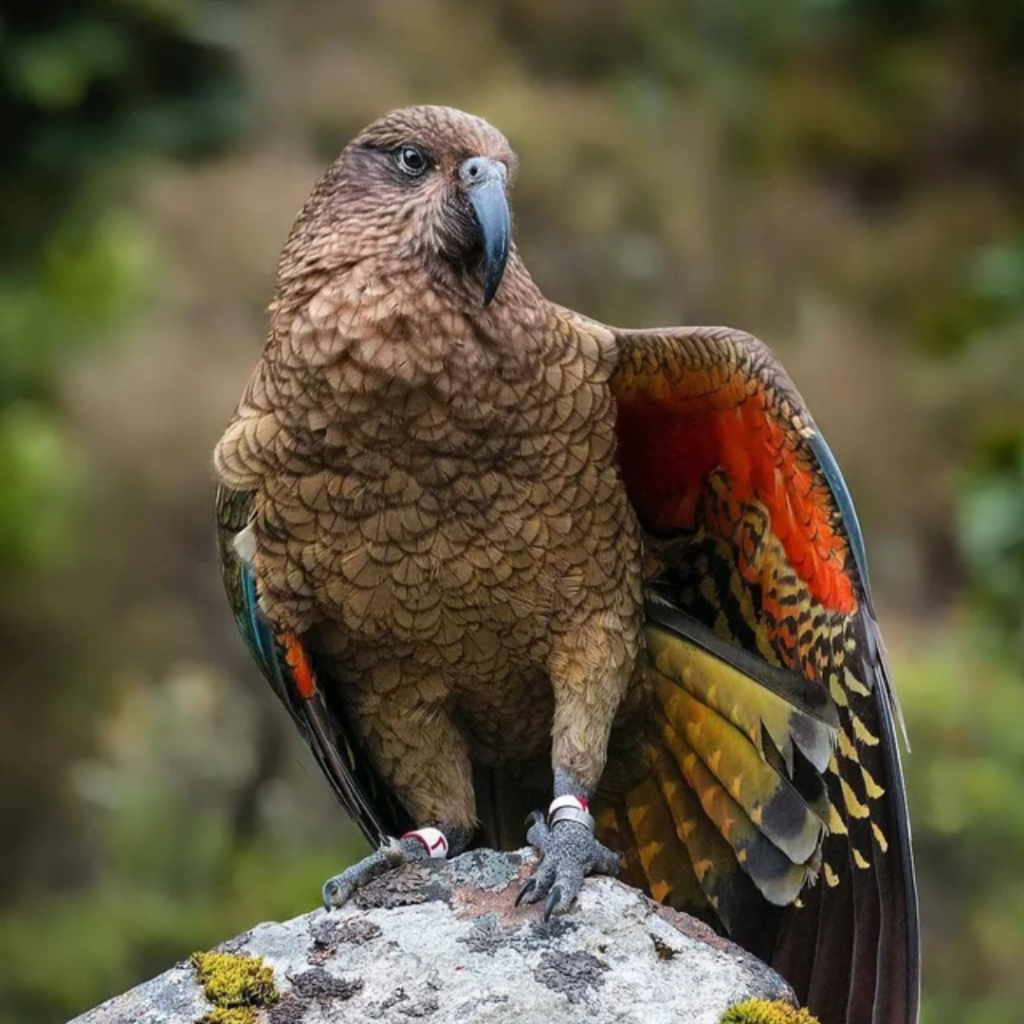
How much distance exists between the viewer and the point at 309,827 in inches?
377

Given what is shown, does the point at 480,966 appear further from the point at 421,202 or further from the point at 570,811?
the point at 421,202

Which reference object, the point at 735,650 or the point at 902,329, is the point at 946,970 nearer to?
the point at 735,650

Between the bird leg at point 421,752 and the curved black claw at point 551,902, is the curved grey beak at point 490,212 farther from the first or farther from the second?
the curved black claw at point 551,902

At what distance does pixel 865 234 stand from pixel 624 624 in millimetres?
11260

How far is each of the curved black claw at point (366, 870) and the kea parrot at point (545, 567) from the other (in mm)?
22

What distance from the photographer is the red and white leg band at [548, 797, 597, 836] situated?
3.89m

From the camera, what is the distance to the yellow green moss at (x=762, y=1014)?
322 centimetres

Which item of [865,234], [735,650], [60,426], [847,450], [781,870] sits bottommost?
[781,870]

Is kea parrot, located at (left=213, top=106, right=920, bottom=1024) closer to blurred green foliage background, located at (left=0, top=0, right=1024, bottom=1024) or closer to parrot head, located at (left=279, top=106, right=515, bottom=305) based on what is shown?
parrot head, located at (left=279, top=106, right=515, bottom=305)

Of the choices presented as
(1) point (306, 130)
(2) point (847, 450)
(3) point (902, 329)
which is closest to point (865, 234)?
(3) point (902, 329)

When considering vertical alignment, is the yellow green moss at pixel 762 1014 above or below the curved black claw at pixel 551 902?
below

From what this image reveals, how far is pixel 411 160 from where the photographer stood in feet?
13.5

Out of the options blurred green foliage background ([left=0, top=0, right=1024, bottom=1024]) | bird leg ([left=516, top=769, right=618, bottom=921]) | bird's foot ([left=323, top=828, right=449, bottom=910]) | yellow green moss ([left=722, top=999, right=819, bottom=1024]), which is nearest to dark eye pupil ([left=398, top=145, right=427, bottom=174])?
bird leg ([left=516, top=769, right=618, bottom=921])

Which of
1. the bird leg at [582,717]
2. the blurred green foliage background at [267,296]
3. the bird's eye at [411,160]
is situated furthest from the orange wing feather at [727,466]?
the blurred green foliage background at [267,296]
